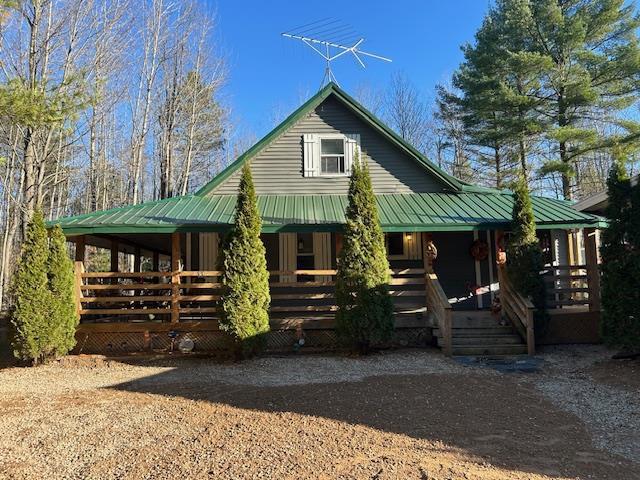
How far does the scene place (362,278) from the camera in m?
8.52

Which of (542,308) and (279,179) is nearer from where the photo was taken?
(542,308)

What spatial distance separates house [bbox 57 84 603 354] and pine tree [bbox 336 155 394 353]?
2.24 ft

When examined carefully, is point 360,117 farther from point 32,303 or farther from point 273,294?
point 32,303

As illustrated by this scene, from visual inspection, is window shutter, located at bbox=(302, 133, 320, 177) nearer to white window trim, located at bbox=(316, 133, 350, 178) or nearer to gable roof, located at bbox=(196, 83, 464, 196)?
white window trim, located at bbox=(316, 133, 350, 178)

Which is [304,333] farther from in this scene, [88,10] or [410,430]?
[88,10]

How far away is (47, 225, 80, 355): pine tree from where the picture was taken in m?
8.23

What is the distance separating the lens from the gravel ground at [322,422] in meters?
3.83

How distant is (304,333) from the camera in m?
9.39

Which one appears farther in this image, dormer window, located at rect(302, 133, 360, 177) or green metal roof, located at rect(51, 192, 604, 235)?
dormer window, located at rect(302, 133, 360, 177)

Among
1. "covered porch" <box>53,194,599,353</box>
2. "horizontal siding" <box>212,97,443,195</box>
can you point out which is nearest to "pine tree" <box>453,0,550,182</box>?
"covered porch" <box>53,194,599,353</box>

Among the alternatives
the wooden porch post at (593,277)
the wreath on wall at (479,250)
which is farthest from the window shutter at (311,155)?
the wooden porch post at (593,277)

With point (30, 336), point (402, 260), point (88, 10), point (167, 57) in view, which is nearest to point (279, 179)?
point (402, 260)

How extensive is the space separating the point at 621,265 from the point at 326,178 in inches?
264

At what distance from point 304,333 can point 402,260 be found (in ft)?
10.8
